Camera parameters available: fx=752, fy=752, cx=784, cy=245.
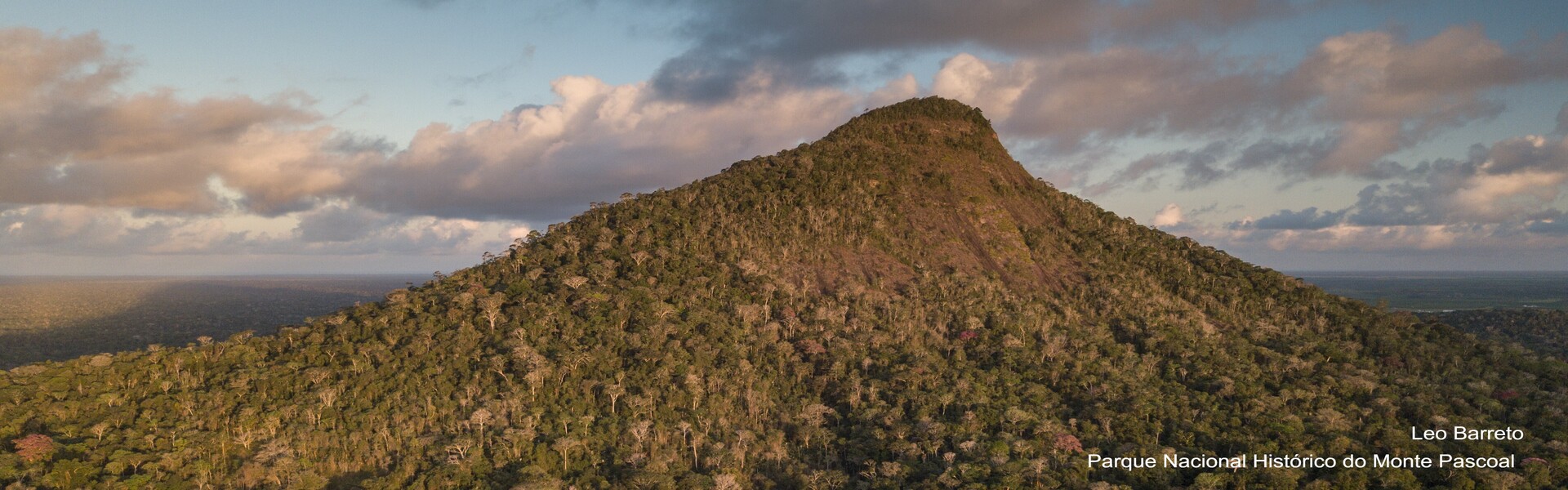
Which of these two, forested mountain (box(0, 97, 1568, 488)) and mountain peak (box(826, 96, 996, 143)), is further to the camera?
mountain peak (box(826, 96, 996, 143))

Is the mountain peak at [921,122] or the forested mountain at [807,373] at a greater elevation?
the mountain peak at [921,122]

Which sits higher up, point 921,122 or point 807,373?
point 921,122

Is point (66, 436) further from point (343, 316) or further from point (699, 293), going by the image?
point (699, 293)

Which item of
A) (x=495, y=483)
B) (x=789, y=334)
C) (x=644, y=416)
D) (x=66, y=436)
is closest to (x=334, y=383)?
(x=66, y=436)

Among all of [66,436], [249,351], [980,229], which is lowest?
[66,436]

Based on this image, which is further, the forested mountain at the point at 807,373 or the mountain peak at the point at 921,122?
the mountain peak at the point at 921,122

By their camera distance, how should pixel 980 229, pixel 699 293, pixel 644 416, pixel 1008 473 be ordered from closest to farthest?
pixel 1008 473
pixel 644 416
pixel 699 293
pixel 980 229

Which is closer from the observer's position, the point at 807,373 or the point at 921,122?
the point at 807,373

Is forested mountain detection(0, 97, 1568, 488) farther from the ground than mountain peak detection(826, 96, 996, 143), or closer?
closer
